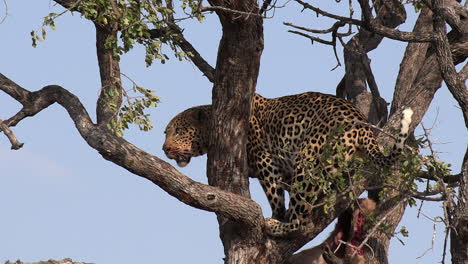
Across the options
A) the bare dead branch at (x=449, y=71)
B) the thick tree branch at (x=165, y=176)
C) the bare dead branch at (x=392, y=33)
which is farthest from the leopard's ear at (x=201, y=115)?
the bare dead branch at (x=449, y=71)

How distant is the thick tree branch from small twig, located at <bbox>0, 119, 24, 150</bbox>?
73 cm

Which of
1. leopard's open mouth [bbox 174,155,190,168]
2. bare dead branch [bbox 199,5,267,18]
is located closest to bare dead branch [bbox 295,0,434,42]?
bare dead branch [bbox 199,5,267,18]

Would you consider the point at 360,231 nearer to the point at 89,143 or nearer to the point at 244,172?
the point at 244,172

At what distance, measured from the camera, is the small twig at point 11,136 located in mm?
11984

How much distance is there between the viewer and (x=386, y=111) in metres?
15.0

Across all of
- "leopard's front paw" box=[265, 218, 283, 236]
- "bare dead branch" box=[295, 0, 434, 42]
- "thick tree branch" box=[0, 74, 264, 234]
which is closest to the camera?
"bare dead branch" box=[295, 0, 434, 42]

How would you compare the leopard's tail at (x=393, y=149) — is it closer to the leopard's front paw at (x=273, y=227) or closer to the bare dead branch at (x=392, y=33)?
the bare dead branch at (x=392, y=33)

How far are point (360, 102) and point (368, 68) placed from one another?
1.78 ft

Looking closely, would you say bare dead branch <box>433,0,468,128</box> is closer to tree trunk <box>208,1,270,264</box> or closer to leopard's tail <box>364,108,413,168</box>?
leopard's tail <box>364,108,413,168</box>

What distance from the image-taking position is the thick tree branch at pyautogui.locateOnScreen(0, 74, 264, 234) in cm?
1157

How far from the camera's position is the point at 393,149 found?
36.8ft

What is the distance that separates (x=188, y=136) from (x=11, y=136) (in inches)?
93.6

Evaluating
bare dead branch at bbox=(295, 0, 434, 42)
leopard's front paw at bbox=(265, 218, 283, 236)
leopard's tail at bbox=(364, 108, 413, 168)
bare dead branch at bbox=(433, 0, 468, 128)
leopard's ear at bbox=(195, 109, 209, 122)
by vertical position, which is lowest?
leopard's front paw at bbox=(265, 218, 283, 236)

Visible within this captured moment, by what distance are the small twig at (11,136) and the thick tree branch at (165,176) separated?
0.73 meters
